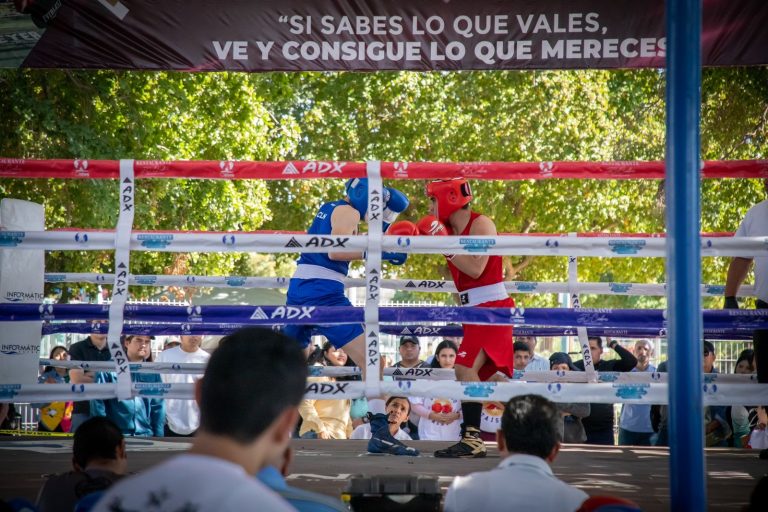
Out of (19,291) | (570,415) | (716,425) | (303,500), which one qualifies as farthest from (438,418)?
(303,500)

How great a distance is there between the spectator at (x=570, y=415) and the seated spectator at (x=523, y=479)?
466 centimetres

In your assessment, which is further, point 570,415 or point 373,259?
point 570,415

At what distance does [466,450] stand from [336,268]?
1.47 meters

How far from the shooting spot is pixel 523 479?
9.54ft

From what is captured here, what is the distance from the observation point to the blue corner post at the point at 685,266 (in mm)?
2926

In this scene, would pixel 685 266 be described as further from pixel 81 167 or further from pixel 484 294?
pixel 81 167

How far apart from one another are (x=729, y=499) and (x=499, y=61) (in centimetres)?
350

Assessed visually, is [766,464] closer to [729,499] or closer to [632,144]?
[729,499]

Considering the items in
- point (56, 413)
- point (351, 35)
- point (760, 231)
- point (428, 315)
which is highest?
point (351, 35)

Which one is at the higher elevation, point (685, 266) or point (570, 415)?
point (685, 266)

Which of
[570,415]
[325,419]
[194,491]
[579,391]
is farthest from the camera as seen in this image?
[325,419]

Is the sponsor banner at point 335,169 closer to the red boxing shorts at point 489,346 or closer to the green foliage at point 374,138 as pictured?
the red boxing shorts at point 489,346

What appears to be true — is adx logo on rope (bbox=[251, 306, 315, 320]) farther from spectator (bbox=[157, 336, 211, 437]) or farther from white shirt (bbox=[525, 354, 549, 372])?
white shirt (bbox=[525, 354, 549, 372])

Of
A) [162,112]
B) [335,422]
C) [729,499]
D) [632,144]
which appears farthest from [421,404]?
[632,144]
